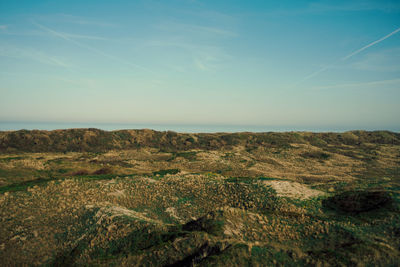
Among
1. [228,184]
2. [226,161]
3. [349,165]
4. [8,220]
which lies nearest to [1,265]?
[8,220]

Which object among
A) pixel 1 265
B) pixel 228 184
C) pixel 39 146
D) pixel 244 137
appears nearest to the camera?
pixel 1 265

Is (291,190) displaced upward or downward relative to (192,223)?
downward

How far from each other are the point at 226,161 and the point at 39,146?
208 feet

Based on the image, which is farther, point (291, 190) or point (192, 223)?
point (291, 190)

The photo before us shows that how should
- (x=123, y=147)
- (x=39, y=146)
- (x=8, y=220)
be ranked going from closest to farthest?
(x=8, y=220) < (x=39, y=146) < (x=123, y=147)

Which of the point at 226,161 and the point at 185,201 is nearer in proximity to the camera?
the point at 185,201

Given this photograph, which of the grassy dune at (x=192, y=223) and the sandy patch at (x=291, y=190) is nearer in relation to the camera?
the grassy dune at (x=192, y=223)

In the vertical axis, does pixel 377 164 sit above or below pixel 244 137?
below

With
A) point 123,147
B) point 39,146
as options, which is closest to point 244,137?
point 123,147

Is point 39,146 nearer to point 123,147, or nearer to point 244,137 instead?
point 123,147

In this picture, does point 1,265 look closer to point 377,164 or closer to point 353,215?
point 353,215

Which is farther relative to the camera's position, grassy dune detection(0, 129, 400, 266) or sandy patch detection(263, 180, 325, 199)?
sandy patch detection(263, 180, 325, 199)

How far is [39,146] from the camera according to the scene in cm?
7712

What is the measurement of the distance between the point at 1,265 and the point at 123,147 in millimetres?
77208
